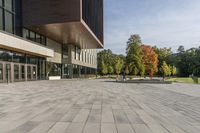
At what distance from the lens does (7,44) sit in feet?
76.0

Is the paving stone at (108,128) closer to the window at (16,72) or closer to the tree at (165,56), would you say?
the window at (16,72)

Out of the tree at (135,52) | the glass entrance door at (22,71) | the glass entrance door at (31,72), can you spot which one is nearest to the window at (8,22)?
the glass entrance door at (22,71)

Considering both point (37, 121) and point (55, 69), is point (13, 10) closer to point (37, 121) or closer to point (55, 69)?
point (55, 69)

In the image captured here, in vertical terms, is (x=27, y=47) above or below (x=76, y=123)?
above

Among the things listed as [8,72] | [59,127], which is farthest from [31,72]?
[59,127]

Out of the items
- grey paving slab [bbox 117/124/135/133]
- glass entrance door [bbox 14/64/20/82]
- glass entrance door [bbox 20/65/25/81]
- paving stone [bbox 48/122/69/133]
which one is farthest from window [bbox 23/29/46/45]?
grey paving slab [bbox 117/124/135/133]

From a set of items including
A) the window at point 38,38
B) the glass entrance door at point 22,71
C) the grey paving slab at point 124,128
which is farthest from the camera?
the window at point 38,38

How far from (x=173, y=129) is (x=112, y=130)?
162 centimetres

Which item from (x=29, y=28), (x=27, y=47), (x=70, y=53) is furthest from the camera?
(x=70, y=53)

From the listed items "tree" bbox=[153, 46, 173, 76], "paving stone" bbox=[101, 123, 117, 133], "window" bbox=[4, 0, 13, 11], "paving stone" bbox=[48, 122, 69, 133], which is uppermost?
"window" bbox=[4, 0, 13, 11]

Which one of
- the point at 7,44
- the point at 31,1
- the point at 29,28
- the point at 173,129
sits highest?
the point at 31,1

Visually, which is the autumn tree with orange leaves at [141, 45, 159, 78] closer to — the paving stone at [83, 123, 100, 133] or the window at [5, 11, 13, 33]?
the window at [5, 11, 13, 33]

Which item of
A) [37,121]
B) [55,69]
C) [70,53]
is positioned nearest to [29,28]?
[55,69]

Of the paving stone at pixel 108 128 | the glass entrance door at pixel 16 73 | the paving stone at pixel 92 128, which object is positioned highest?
the glass entrance door at pixel 16 73
